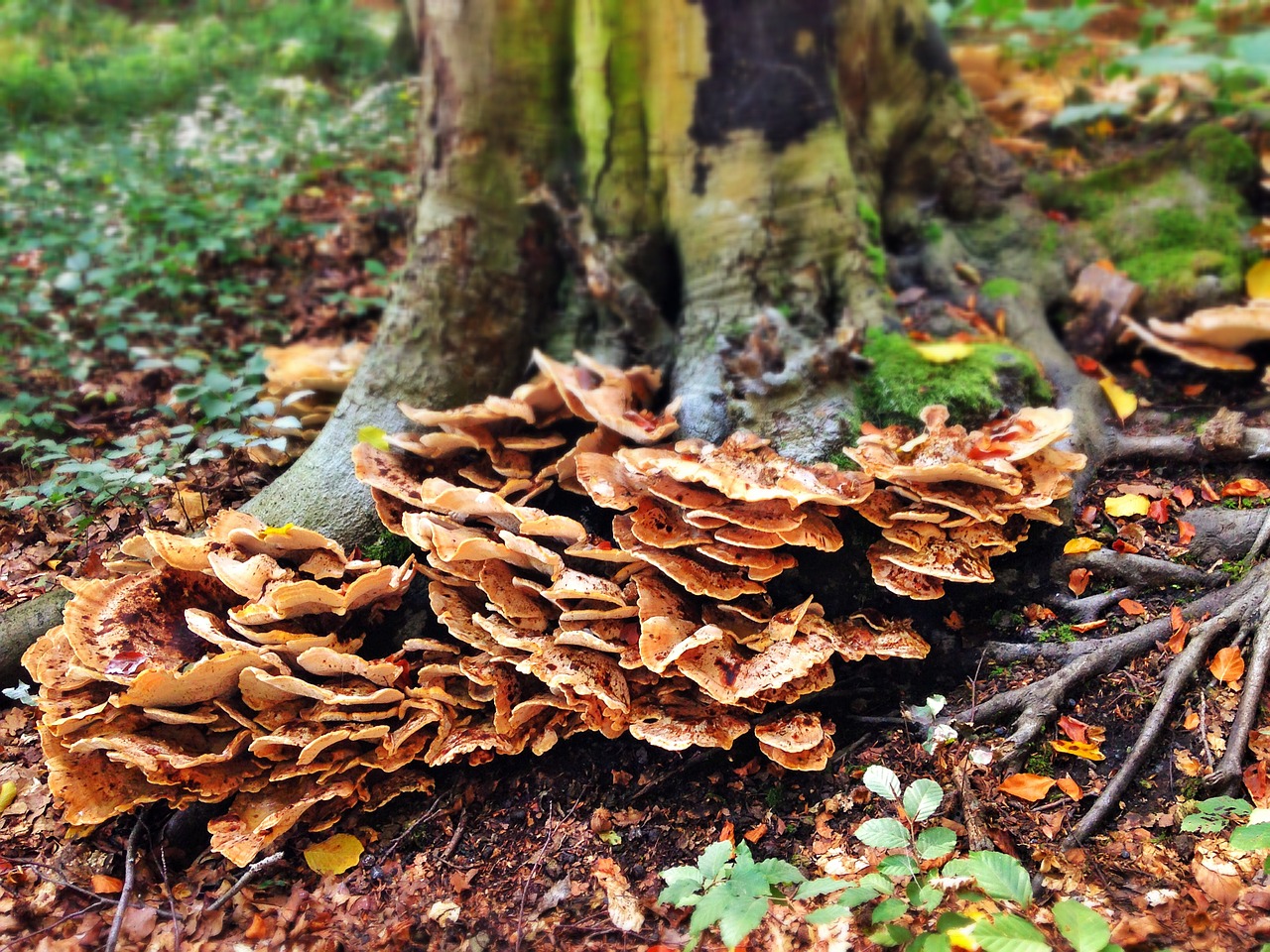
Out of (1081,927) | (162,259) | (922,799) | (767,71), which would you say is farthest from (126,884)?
(162,259)

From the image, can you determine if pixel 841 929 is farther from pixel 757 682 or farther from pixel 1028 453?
pixel 1028 453

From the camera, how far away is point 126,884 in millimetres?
3201

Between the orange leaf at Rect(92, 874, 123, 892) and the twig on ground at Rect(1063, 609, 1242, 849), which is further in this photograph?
the orange leaf at Rect(92, 874, 123, 892)

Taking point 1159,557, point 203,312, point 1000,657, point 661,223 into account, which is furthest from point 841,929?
point 203,312

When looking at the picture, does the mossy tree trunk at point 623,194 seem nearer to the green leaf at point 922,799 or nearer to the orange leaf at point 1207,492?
the orange leaf at point 1207,492

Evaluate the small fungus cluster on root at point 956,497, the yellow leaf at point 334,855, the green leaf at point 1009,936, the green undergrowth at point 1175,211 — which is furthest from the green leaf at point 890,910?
the green undergrowth at point 1175,211

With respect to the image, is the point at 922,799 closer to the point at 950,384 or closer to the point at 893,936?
the point at 893,936

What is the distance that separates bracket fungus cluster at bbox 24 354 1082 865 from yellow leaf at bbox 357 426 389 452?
686mm

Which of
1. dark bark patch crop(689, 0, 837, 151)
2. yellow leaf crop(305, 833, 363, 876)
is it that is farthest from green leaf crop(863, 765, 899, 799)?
dark bark patch crop(689, 0, 837, 151)

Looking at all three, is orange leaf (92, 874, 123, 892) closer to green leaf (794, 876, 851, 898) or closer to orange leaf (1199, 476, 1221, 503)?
green leaf (794, 876, 851, 898)

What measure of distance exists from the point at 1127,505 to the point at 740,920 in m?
2.97

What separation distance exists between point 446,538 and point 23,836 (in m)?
2.35

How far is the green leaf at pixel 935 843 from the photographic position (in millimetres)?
2473

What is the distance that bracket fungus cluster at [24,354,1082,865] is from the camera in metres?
3.28
